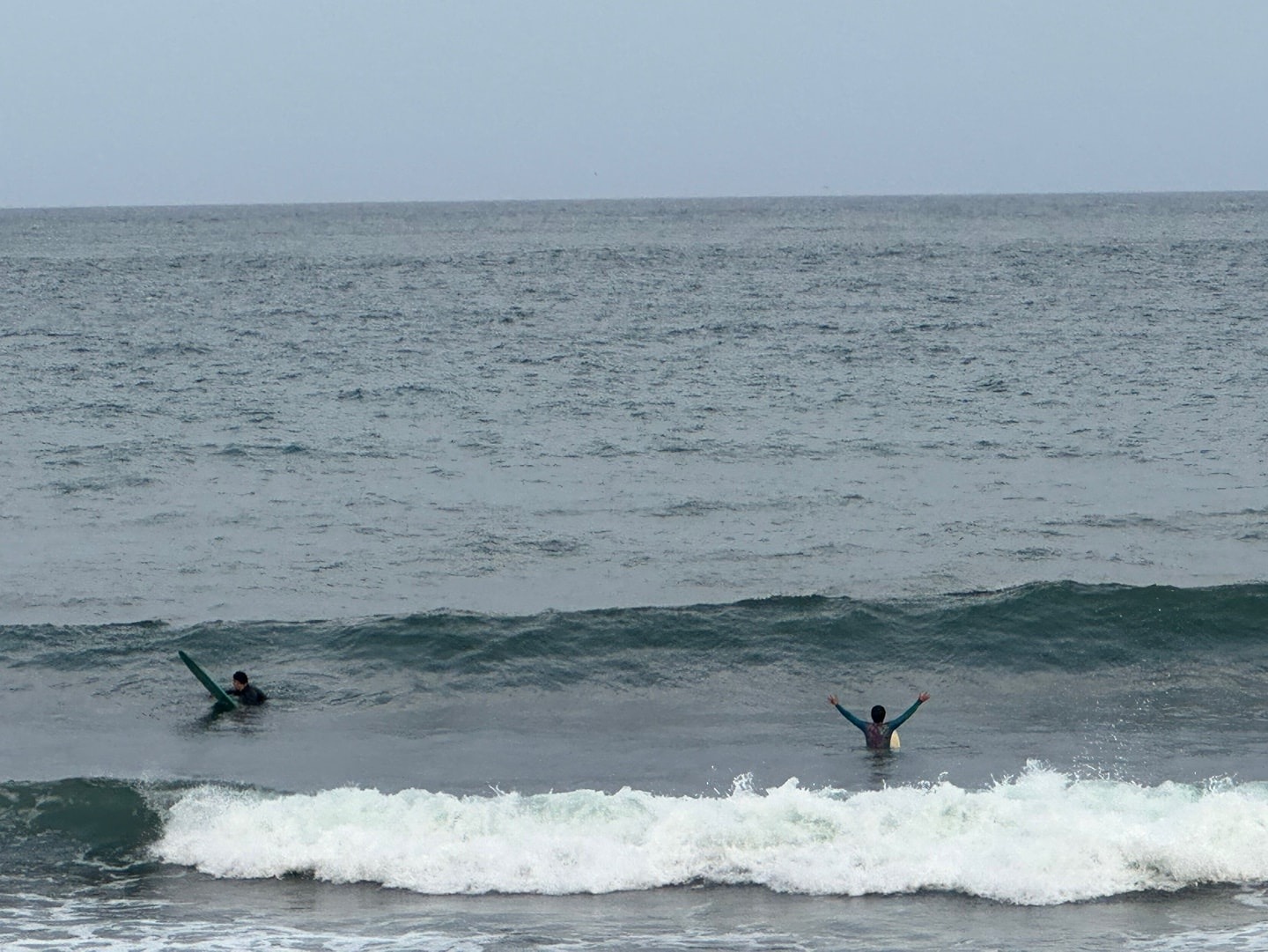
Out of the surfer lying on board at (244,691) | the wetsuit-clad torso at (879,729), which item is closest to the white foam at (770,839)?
the wetsuit-clad torso at (879,729)

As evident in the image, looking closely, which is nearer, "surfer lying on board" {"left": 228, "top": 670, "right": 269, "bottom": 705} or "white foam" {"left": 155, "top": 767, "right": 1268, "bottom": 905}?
"white foam" {"left": 155, "top": 767, "right": 1268, "bottom": 905}

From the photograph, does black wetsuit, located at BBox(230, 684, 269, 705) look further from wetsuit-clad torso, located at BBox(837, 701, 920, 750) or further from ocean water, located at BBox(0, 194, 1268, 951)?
wetsuit-clad torso, located at BBox(837, 701, 920, 750)

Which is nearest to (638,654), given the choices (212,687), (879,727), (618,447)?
(879,727)

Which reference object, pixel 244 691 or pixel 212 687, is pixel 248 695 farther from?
pixel 212 687

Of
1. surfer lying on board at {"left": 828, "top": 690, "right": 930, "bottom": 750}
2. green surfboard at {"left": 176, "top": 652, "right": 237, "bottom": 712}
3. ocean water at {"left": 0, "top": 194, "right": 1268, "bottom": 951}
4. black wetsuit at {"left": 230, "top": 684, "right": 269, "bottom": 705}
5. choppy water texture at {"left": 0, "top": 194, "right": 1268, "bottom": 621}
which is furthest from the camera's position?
choppy water texture at {"left": 0, "top": 194, "right": 1268, "bottom": 621}

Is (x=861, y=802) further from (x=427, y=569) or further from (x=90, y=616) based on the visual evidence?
(x=90, y=616)

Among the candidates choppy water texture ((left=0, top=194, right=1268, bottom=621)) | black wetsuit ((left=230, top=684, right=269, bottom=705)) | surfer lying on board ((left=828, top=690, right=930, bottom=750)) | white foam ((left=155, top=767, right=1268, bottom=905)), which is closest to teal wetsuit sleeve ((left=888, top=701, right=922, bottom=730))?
surfer lying on board ((left=828, top=690, right=930, bottom=750))

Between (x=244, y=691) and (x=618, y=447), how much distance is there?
52.4ft

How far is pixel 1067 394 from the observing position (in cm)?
4169

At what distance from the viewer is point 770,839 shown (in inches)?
600

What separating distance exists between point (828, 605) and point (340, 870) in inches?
380

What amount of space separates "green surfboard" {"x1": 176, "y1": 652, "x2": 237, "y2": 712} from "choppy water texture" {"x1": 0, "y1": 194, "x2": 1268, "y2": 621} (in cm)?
330

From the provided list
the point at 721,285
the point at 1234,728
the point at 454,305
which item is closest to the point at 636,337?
the point at 454,305

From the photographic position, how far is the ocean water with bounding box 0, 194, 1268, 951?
47.6 feet
